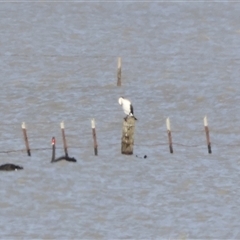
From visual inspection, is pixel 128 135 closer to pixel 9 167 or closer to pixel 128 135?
pixel 128 135

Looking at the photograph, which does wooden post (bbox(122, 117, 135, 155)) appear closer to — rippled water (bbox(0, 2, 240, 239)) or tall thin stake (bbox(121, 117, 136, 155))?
tall thin stake (bbox(121, 117, 136, 155))

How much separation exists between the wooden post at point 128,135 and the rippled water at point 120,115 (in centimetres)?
24

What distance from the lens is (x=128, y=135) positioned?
32656 millimetres

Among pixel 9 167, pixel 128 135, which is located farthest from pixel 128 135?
pixel 9 167

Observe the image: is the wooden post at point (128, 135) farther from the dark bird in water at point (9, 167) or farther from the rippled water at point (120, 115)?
the dark bird in water at point (9, 167)

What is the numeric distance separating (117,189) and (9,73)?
1888cm

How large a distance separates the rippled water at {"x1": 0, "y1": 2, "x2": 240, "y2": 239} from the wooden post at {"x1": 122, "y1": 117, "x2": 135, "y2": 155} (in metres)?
0.24

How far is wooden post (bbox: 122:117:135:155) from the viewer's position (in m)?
32.4

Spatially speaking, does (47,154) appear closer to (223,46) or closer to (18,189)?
(18,189)

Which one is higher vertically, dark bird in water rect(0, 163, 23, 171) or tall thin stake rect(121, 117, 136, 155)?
tall thin stake rect(121, 117, 136, 155)

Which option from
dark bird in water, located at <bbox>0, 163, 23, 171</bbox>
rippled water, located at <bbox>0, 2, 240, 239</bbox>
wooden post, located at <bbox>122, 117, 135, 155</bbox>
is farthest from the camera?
wooden post, located at <bbox>122, 117, 135, 155</bbox>

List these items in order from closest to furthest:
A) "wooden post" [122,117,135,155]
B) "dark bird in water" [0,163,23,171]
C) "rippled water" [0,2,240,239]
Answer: "rippled water" [0,2,240,239], "dark bird in water" [0,163,23,171], "wooden post" [122,117,135,155]

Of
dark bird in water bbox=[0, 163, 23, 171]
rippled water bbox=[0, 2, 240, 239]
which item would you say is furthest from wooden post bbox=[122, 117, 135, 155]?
dark bird in water bbox=[0, 163, 23, 171]

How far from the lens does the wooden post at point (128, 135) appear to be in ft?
106
